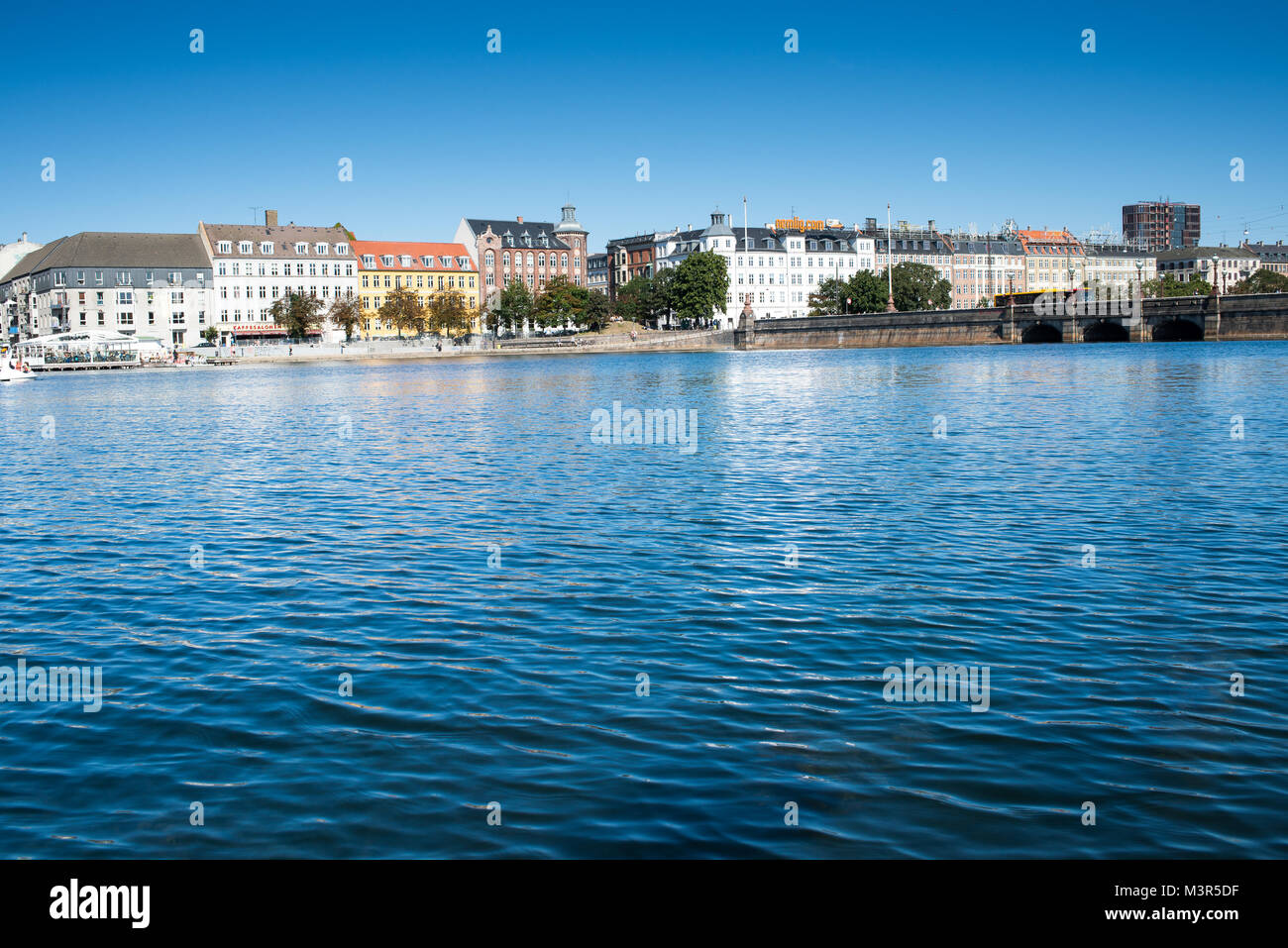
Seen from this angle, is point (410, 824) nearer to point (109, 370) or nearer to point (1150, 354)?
point (1150, 354)

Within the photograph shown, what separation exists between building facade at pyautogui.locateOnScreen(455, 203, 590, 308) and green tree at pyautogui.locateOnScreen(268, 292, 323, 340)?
28561 mm

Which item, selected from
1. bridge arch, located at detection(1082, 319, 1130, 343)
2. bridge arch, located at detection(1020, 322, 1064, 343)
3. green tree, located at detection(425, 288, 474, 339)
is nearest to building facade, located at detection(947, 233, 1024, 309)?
bridge arch, located at detection(1020, 322, 1064, 343)

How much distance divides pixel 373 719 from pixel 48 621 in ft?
17.5

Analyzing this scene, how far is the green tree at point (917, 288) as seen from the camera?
15488 centimetres

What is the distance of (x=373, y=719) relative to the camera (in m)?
8.76

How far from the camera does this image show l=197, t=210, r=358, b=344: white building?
134m

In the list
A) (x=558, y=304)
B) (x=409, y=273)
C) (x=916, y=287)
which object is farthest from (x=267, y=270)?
(x=916, y=287)

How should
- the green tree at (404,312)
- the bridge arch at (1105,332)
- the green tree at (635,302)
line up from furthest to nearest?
1. the green tree at (635,302)
2. the green tree at (404,312)
3. the bridge arch at (1105,332)

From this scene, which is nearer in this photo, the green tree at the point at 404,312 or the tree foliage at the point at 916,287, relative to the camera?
the green tree at the point at 404,312

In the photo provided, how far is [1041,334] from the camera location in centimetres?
11781

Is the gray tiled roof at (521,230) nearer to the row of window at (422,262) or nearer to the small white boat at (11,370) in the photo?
the row of window at (422,262)

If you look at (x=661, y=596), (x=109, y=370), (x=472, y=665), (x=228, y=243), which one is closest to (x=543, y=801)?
(x=472, y=665)

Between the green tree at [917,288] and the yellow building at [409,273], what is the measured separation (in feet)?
179

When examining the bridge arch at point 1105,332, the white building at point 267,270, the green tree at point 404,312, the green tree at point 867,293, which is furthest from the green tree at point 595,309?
the bridge arch at point 1105,332
